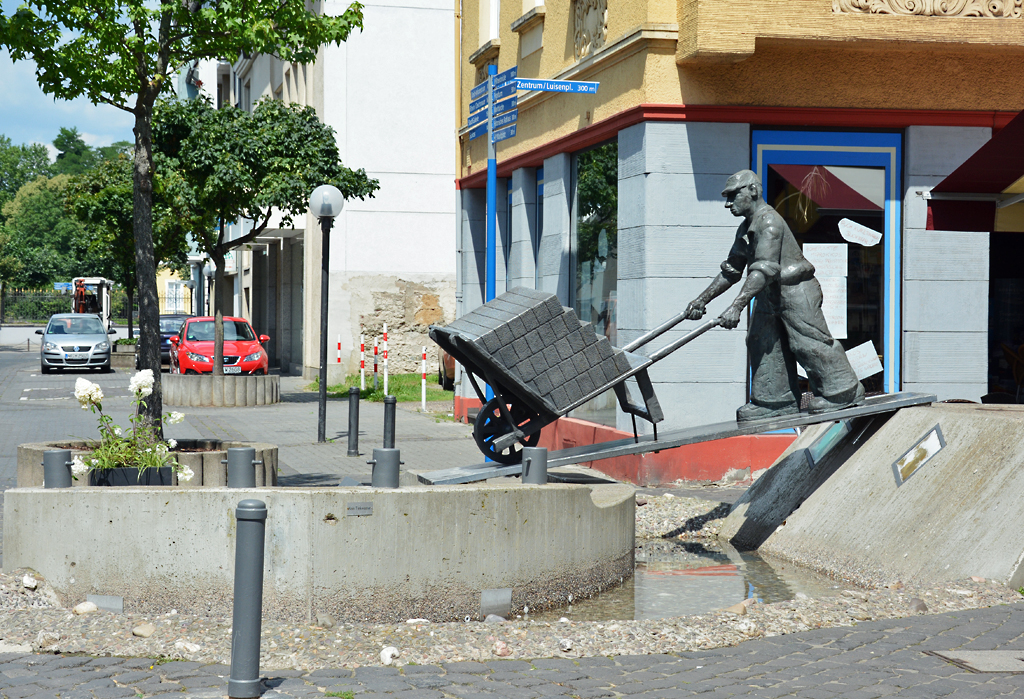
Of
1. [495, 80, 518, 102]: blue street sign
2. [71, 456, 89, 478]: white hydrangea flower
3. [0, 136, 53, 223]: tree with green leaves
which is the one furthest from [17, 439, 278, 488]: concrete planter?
[0, 136, 53, 223]: tree with green leaves

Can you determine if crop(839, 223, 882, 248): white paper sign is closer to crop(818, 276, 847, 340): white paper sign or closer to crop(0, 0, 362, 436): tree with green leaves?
crop(818, 276, 847, 340): white paper sign

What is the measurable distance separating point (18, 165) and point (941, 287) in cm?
12470

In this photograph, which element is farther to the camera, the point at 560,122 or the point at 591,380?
the point at 560,122

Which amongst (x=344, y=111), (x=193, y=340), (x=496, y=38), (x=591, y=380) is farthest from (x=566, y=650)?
(x=344, y=111)

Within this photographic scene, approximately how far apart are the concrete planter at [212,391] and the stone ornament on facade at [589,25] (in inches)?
397

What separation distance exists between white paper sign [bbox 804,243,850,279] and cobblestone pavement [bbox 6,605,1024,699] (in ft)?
22.0

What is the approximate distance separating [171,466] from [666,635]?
379cm

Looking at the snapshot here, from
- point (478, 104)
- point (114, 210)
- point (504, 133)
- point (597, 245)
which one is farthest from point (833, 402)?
point (114, 210)

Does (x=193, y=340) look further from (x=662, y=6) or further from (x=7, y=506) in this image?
(x=7, y=506)

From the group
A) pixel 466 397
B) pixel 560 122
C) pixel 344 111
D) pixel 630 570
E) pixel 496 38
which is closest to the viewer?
pixel 630 570

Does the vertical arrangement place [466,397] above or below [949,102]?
below

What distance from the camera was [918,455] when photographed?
283 inches

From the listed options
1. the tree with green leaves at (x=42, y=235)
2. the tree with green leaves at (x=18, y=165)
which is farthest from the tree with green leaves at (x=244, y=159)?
the tree with green leaves at (x=18, y=165)

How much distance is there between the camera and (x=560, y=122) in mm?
12930
